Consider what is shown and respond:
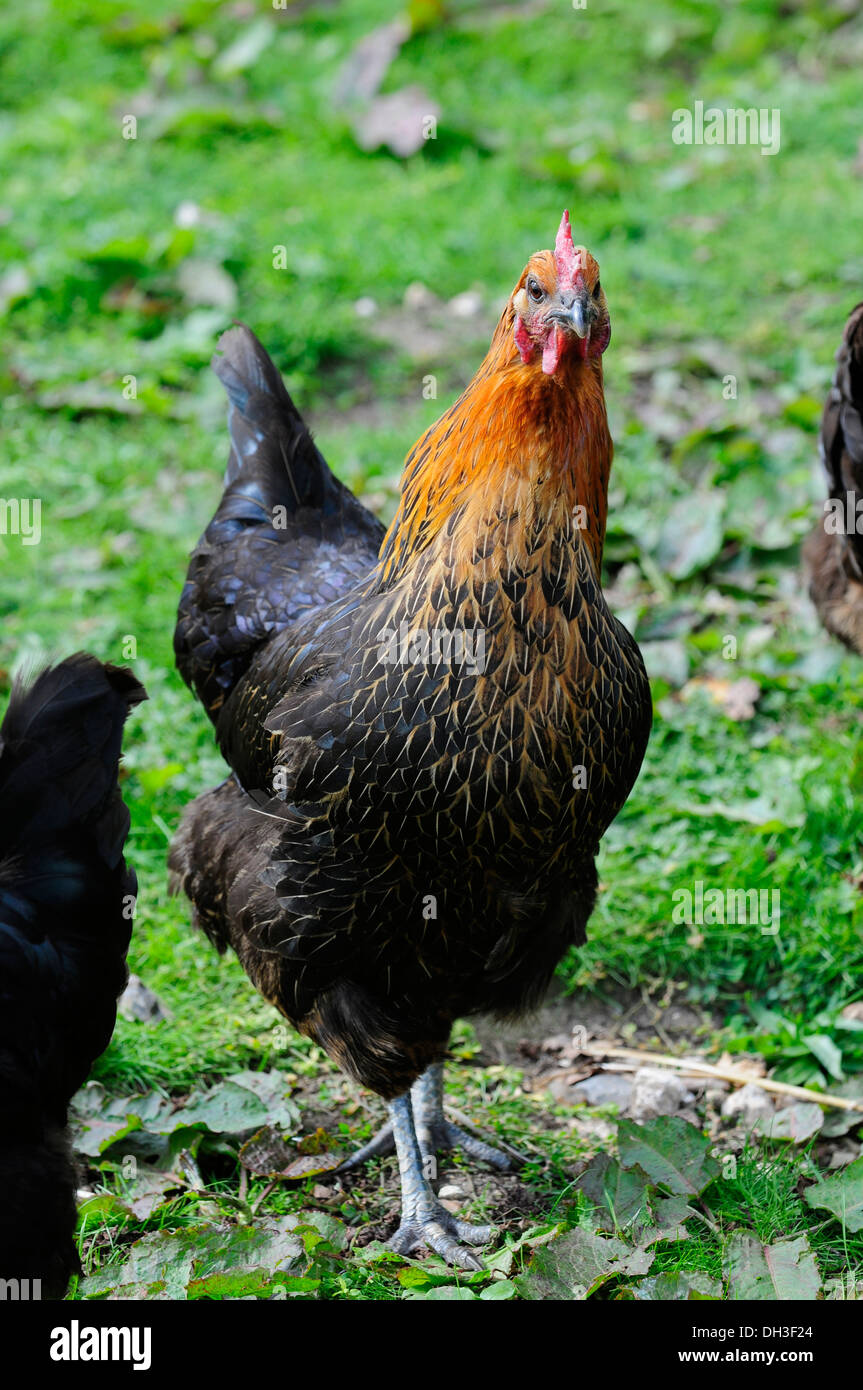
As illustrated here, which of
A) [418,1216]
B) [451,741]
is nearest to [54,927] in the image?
[451,741]

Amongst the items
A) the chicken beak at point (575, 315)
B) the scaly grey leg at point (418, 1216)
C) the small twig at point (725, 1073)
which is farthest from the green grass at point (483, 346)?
the chicken beak at point (575, 315)

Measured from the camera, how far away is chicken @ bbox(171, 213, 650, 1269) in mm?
2709

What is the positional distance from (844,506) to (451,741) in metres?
2.05

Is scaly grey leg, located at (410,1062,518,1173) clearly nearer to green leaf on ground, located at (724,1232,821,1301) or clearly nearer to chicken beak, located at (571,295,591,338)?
green leaf on ground, located at (724,1232,821,1301)

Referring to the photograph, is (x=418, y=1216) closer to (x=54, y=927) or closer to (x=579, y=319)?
(x=54, y=927)

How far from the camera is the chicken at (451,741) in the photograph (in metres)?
2.71

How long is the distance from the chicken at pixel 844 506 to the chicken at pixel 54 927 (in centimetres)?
243

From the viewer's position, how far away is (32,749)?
267cm

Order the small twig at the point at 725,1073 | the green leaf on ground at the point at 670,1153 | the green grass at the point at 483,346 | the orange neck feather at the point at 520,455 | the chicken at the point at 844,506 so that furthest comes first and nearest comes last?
the chicken at the point at 844,506 < the green grass at the point at 483,346 < the small twig at the point at 725,1073 < the green leaf on ground at the point at 670,1153 < the orange neck feather at the point at 520,455

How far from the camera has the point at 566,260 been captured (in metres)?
2.60

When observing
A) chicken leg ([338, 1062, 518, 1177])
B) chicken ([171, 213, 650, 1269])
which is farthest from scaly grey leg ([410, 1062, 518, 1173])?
chicken ([171, 213, 650, 1269])

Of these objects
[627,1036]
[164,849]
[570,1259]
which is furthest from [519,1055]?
[164,849]

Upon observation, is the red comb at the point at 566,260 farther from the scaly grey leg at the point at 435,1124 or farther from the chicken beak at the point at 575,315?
the scaly grey leg at the point at 435,1124

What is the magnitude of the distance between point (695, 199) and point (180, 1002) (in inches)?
237
